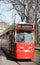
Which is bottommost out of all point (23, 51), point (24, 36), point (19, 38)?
point (23, 51)

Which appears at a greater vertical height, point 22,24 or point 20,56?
point 22,24

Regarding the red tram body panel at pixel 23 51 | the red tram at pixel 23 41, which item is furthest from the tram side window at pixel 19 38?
the red tram body panel at pixel 23 51

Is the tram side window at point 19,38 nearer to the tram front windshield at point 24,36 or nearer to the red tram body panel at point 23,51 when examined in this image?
the tram front windshield at point 24,36

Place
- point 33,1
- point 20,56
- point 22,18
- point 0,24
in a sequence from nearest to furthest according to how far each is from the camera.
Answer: point 20,56
point 33,1
point 22,18
point 0,24

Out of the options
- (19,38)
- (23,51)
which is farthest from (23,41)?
(23,51)

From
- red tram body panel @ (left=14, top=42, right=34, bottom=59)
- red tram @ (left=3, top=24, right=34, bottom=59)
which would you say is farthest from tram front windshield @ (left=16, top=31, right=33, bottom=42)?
red tram body panel @ (left=14, top=42, right=34, bottom=59)

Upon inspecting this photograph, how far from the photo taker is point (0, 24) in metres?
120

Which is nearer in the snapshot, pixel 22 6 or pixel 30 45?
pixel 30 45

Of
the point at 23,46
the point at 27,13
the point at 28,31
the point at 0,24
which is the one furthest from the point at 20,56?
the point at 0,24

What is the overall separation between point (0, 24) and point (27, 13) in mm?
88746

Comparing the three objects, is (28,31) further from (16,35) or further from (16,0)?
(16,0)

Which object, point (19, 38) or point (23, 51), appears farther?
point (19, 38)

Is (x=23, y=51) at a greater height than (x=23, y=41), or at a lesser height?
lesser

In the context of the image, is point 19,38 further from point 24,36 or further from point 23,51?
point 23,51
